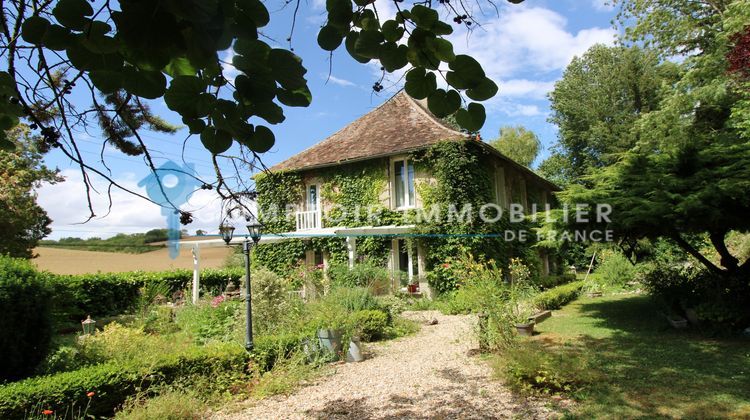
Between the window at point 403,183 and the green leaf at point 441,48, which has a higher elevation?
the window at point 403,183

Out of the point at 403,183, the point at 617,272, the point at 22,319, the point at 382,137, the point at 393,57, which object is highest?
the point at 382,137

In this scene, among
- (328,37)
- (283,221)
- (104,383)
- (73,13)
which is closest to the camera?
(73,13)

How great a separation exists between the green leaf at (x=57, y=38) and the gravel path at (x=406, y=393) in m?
4.77

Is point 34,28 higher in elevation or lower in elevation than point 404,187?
lower

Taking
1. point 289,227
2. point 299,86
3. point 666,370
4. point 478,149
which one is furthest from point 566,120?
point 299,86

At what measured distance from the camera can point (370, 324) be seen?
30.2 ft

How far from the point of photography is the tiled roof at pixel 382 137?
49.9 feet

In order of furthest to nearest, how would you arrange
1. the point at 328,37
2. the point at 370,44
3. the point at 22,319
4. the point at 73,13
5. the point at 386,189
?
1. the point at 386,189
2. the point at 22,319
3. the point at 328,37
4. the point at 370,44
5. the point at 73,13

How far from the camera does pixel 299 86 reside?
1400mm

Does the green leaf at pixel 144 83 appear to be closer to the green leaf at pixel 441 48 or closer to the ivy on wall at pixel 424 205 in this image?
the green leaf at pixel 441 48

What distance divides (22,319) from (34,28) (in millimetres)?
6059

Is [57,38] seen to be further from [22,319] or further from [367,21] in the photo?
[22,319]

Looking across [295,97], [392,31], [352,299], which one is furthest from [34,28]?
[352,299]

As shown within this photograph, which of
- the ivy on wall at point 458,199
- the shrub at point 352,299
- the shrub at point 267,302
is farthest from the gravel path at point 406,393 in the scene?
the ivy on wall at point 458,199
